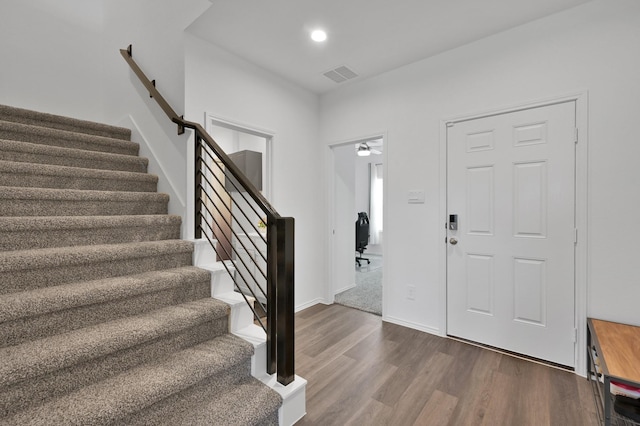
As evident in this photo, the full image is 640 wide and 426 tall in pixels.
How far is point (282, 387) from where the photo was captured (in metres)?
1.54

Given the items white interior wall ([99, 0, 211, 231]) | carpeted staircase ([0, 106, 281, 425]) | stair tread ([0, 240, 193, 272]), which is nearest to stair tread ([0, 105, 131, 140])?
carpeted staircase ([0, 106, 281, 425])

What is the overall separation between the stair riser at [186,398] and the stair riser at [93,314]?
1.73 feet

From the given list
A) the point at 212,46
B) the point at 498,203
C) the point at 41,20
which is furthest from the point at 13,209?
the point at 498,203

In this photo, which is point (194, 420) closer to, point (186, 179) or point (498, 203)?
point (186, 179)

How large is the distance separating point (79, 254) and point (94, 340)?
54 cm

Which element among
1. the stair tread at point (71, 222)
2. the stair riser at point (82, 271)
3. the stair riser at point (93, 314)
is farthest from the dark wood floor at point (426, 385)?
the stair tread at point (71, 222)

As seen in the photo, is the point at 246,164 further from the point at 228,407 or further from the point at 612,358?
the point at 612,358

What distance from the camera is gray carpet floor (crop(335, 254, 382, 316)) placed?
3532 millimetres

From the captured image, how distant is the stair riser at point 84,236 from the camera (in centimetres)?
155

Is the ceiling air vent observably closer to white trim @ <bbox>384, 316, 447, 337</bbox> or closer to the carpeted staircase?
the carpeted staircase

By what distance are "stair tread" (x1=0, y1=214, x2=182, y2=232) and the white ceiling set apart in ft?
5.48

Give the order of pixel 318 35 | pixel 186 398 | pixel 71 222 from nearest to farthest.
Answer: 1. pixel 186 398
2. pixel 71 222
3. pixel 318 35

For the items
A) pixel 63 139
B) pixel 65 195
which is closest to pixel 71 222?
pixel 65 195

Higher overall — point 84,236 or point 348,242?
point 84,236
